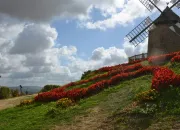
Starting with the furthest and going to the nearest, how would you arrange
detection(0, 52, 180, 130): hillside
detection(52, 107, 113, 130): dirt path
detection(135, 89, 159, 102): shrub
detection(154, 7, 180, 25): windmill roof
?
1. detection(154, 7, 180, 25): windmill roof
2. detection(135, 89, 159, 102): shrub
3. detection(52, 107, 113, 130): dirt path
4. detection(0, 52, 180, 130): hillside

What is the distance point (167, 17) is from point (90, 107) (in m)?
31.4

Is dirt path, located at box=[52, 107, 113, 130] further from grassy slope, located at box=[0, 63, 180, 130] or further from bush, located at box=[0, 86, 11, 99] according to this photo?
bush, located at box=[0, 86, 11, 99]

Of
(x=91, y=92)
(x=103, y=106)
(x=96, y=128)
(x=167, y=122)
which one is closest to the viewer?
(x=167, y=122)

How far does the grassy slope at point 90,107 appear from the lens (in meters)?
16.0

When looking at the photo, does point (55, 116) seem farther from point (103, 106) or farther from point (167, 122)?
point (167, 122)

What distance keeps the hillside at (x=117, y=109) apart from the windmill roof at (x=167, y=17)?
77.4 feet

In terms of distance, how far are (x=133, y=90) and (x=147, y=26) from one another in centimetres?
3131

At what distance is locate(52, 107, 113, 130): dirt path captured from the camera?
53.3 feet

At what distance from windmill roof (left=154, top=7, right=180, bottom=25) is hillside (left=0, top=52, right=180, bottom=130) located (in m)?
23.6

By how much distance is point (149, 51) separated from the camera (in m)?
47.8

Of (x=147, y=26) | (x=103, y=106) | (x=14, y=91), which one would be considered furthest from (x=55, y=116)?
(x=147, y=26)

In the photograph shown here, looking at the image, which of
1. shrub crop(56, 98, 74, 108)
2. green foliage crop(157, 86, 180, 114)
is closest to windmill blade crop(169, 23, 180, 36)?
shrub crop(56, 98, 74, 108)

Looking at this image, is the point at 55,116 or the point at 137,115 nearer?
the point at 137,115

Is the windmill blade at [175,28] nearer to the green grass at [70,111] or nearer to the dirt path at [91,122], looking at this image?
the green grass at [70,111]
